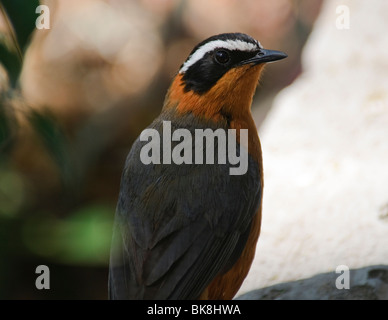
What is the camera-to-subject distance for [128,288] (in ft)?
11.3

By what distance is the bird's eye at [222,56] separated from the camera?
401 centimetres

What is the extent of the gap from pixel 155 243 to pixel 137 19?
589 cm

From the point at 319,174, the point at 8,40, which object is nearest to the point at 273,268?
the point at 319,174

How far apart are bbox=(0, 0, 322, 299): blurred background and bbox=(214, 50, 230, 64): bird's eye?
199 centimetres

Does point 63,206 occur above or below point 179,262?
above

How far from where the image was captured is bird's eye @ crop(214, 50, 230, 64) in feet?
13.1

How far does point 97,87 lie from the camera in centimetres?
821

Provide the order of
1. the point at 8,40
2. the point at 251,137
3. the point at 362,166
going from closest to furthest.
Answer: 1. the point at 8,40
2. the point at 251,137
3. the point at 362,166

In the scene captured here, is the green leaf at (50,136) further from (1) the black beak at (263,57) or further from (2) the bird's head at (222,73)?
(1) the black beak at (263,57)

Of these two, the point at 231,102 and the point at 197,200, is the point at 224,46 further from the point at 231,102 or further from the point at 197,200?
the point at 197,200

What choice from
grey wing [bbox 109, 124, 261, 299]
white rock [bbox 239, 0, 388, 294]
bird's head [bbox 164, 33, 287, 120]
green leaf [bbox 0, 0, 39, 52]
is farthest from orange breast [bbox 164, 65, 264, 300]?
green leaf [bbox 0, 0, 39, 52]

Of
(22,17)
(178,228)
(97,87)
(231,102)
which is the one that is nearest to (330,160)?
(231,102)
